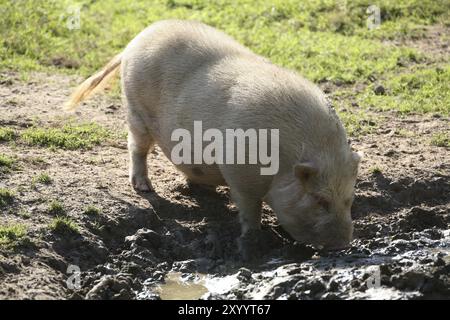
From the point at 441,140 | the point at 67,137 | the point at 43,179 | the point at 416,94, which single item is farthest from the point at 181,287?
the point at 416,94

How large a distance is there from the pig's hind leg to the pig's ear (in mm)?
2069

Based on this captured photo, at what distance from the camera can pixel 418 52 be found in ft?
43.4

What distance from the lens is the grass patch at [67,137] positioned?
33.4 ft

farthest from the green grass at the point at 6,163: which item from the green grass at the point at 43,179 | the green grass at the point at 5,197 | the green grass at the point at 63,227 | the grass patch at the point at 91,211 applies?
the green grass at the point at 63,227

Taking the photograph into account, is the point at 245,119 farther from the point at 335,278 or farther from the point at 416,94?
the point at 416,94

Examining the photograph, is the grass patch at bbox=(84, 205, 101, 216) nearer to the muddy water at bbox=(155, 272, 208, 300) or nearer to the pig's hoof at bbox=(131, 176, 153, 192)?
the pig's hoof at bbox=(131, 176, 153, 192)

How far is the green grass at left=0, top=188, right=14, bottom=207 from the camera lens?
845 centimetres

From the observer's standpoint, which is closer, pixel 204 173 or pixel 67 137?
pixel 204 173

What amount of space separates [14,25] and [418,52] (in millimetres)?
5734

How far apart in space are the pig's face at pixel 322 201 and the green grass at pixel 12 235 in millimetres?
2117

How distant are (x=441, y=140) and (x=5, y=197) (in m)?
4.67

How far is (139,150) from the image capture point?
947 centimetres

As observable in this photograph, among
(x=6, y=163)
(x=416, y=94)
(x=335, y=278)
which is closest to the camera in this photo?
(x=335, y=278)

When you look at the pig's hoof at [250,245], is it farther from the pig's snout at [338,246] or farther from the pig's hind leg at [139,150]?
the pig's hind leg at [139,150]
